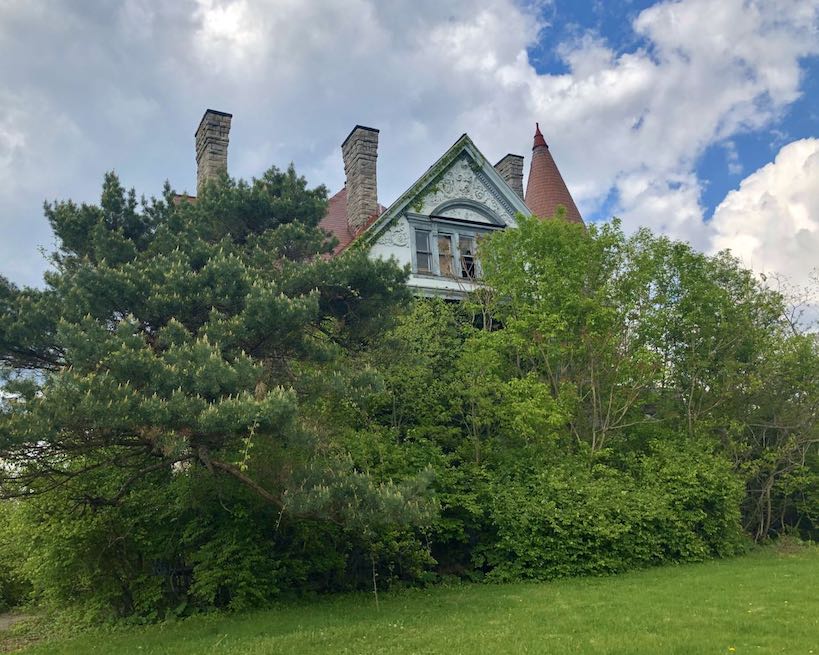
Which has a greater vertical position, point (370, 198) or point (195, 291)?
point (370, 198)

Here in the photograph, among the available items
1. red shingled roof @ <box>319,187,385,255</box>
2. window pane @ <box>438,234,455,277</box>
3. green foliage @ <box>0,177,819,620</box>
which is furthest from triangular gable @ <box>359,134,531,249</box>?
green foliage @ <box>0,177,819,620</box>

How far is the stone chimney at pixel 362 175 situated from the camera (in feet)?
64.1

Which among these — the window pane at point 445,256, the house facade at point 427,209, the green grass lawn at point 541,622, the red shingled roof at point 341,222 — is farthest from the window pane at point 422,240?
the green grass lawn at point 541,622

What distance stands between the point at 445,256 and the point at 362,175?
3422mm

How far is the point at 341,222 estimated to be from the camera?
21.0 metres

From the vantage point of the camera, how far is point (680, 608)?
989cm

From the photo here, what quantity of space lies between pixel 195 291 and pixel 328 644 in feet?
17.1

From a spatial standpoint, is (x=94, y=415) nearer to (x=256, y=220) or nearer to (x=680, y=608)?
(x=256, y=220)

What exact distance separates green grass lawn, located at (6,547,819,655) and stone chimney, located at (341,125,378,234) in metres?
10.5

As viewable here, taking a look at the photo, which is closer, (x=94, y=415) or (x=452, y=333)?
(x=94, y=415)

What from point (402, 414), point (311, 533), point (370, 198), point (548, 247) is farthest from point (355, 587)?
point (370, 198)

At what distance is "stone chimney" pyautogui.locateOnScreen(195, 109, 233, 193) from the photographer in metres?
18.7

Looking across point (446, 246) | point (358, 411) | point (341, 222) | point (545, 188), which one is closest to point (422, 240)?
point (446, 246)

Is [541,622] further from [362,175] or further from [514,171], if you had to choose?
[514,171]
